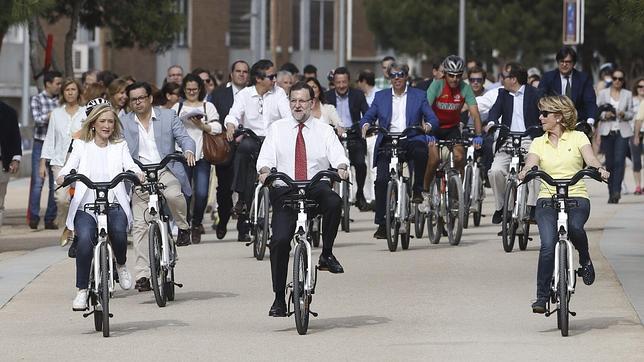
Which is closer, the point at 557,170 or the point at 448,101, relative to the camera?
the point at 557,170

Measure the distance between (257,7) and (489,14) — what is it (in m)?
24.6

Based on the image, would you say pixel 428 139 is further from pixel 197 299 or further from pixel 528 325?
pixel 528 325

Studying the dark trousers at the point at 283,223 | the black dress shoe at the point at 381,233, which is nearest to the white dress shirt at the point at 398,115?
the black dress shoe at the point at 381,233

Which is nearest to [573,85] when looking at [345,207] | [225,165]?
[345,207]

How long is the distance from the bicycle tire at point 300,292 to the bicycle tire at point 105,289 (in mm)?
1135

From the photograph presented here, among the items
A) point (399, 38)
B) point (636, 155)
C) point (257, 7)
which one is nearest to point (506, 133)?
point (636, 155)

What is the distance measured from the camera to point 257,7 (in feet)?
122

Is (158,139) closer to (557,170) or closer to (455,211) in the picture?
(455,211)

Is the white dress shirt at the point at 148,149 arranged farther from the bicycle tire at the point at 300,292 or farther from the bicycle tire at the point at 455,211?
the bicycle tire at the point at 455,211

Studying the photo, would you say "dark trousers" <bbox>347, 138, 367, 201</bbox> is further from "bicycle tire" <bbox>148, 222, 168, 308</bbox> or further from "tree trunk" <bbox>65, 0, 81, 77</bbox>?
"tree trunk" <bbox>65, 0, 81, 77</bbox>

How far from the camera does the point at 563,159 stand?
40.1 feet

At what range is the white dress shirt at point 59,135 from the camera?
64.0 ft

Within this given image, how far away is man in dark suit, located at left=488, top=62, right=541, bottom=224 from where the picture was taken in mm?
18766

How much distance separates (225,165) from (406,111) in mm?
2250
